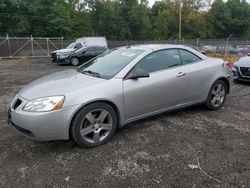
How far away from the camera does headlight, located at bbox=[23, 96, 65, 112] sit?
3260 millimetres

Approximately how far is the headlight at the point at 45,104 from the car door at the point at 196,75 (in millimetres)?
2324

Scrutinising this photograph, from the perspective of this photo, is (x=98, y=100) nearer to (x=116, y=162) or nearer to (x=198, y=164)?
(x=116, y=162)

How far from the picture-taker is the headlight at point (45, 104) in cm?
326

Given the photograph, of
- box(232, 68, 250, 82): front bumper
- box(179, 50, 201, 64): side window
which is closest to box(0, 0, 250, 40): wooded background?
box(232, 68, 250, 82): front bumper

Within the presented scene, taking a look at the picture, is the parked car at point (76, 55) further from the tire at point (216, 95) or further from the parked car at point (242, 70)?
the tire at point (216, 95)

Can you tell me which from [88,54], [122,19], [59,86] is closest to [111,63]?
[59,86]

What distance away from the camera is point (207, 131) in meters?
4.16

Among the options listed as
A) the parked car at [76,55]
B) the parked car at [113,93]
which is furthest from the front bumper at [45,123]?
the parked car at [76,55]

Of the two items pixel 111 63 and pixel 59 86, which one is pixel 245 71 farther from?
pixel 59 86

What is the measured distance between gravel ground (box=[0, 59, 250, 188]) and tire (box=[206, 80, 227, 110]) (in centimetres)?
54

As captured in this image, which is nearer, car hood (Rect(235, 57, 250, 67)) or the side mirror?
the side mirror

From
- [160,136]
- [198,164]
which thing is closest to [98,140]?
[160,136]

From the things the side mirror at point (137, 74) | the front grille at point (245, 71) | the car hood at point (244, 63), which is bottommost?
the front grille at point (245, 71)

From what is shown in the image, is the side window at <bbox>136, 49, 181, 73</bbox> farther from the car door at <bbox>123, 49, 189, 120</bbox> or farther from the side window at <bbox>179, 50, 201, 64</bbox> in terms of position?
the side window at <bbox>179, 50, 201, 64</bbox>
